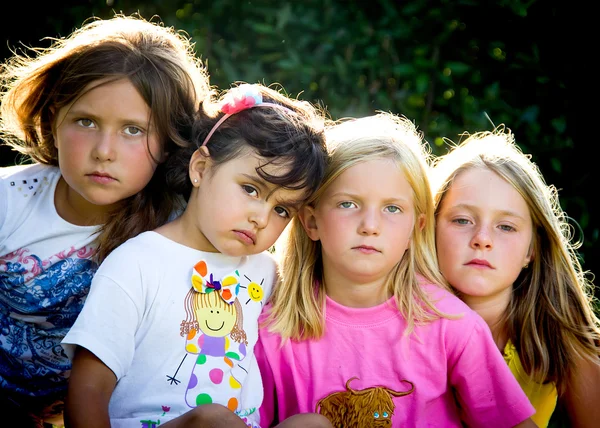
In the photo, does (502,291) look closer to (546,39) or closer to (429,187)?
(429,187)

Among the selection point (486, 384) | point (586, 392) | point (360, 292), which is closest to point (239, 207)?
point (360, 292)

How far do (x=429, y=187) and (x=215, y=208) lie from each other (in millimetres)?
803

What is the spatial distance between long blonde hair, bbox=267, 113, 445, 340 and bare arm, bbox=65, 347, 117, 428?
25.7 inches

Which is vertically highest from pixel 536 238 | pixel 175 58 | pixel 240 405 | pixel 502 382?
pixel 175 58

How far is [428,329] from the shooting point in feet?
8.41

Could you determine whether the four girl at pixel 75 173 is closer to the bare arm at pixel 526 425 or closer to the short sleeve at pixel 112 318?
the short sleeve at pixel 112 318

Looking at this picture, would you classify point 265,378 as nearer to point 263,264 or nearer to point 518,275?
point 263,264

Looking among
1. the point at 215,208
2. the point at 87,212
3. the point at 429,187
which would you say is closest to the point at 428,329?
the point at 429,187

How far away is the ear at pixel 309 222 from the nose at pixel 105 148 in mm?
705

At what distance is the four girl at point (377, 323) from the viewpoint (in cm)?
250

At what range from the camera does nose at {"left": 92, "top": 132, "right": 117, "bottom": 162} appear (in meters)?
2.43

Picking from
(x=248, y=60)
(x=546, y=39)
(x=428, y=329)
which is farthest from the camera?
(x=248, y=60)

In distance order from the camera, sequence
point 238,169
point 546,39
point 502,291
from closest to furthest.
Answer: point 238,169
point 502,291
point 546,39

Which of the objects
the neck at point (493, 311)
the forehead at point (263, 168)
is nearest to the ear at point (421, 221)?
the neck at point (493, 311)
